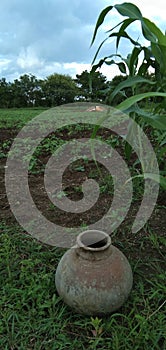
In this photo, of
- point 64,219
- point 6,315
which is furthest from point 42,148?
point 6,315

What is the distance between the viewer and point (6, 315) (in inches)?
49.1

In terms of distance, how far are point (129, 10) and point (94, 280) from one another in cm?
104

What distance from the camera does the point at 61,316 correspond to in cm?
124

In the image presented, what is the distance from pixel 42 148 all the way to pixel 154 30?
2.07m

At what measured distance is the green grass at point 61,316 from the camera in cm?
113

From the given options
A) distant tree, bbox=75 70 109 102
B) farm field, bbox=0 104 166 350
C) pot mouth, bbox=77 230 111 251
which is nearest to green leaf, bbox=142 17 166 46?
distant tree, bbox=75 70 109 102

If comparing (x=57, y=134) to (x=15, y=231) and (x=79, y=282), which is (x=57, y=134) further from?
(x=79, y=282)

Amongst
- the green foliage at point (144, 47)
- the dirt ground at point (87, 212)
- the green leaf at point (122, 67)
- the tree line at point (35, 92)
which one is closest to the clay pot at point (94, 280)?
the dirt ground at point (87, 212)

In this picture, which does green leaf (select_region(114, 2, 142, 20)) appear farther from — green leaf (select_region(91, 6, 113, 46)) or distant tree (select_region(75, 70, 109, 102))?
distant tree (select_region(75, 70, 109, 102))

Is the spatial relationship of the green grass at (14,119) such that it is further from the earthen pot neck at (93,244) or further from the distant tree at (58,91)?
the distant tree at (58,91)

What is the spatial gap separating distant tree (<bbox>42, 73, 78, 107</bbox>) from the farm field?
11.7 metres

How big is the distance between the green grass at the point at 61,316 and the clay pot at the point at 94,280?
2.3 inches

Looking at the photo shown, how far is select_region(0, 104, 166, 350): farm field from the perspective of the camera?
3.75ft

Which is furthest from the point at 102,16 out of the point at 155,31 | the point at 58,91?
the point at 58,91
